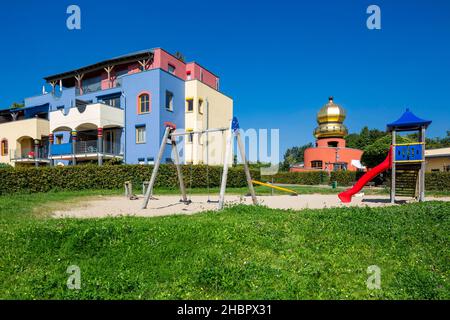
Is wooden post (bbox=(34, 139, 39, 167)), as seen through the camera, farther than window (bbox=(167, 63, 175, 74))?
No

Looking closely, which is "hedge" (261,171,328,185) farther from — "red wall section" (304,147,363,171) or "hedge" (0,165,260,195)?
"hedge" (0,165,260,195)

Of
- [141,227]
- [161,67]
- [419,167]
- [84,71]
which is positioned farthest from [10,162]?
[419,167]

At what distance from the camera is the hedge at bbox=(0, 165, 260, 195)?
1577 cm

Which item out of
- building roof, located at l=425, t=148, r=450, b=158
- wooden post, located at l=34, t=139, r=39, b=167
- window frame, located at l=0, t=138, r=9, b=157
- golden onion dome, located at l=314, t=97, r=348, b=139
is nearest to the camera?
wooden post, located at l=34, t=139, r=39, b=167

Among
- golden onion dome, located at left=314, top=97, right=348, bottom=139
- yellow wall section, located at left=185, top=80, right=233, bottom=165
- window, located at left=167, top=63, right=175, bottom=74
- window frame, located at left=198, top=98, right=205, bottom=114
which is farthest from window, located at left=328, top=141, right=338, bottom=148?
window, located at left=167, top=63, right=175, bottom=74

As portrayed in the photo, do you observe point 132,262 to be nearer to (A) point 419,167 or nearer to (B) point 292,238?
(B) point 292,238

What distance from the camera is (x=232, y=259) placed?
446 centimetres

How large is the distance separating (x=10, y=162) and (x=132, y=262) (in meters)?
34.5

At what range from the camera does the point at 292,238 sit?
17.3 ft

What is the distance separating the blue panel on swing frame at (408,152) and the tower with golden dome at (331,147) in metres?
31.9

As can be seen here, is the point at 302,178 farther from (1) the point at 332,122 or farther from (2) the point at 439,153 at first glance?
(2) the point at 439,153

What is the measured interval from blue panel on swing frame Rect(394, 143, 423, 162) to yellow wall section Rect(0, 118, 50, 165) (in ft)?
104
